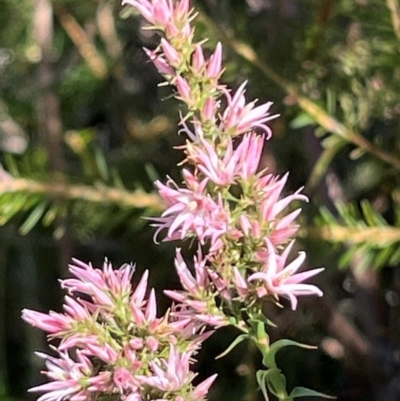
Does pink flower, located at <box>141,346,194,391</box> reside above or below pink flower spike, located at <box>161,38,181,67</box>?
below

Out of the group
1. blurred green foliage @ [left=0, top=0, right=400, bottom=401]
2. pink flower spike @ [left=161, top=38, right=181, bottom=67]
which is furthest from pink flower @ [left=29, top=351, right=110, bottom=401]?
blurred green foliage @ [left=0, top=0, right=400, bottom=401]

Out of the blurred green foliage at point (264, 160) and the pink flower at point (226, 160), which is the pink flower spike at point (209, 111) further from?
the blurred green foliage at point (264, 160)

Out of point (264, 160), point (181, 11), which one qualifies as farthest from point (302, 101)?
point (181, 11)

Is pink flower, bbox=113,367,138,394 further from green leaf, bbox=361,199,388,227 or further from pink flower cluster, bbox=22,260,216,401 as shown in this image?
green leaf, bbox=361,199,388,227

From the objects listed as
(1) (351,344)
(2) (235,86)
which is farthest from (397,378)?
(2) (235,86)

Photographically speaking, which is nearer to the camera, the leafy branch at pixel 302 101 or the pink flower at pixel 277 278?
the pink flower at pixel 277 278

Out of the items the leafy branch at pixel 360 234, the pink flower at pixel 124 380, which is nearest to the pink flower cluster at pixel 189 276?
the pink flower at pixel 124 380

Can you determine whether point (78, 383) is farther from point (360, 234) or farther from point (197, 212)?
point (360, 234)
